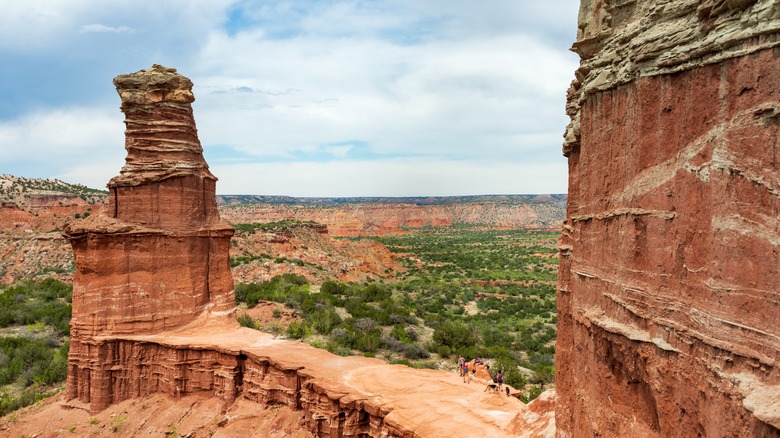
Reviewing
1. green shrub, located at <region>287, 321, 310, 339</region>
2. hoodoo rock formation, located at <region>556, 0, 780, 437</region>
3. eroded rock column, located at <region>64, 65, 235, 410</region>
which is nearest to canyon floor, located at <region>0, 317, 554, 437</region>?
eroded rock column, located at <region>64, 65, 235, 410</region>

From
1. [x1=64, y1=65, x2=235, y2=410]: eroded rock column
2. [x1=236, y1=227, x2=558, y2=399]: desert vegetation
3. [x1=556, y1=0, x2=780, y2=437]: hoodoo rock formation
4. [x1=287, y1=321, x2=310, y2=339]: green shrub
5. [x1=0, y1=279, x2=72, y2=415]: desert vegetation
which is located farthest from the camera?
[x1=287, y1=321, x2=310, y2=339]: green shrub

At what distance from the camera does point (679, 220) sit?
565 cm

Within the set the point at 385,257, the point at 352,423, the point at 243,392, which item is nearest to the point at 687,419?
the point at 352,423

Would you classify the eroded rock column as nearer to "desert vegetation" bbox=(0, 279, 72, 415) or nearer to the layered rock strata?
the layered rock strata

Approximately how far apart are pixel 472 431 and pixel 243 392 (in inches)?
325

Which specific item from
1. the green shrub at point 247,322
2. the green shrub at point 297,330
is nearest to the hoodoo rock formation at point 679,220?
the green shrub at point 297,330

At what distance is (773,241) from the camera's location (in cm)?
451

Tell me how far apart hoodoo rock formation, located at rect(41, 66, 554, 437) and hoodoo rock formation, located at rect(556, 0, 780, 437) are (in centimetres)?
683

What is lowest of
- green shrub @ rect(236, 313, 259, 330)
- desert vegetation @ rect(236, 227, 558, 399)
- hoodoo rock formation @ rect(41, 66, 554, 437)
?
desert vegetation @ rect(236, 227, 558, 399)

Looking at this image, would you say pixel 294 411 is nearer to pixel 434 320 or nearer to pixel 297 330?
pixel 297 330

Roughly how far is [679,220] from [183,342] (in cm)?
1652

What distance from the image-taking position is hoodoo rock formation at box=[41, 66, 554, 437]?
45.9ft

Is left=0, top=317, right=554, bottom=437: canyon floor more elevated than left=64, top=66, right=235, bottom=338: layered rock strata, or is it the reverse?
left=64, top=66, right=235, bottom=338: layered rock strata

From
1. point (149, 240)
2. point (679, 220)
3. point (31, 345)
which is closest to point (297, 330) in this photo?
point (149, 240)
